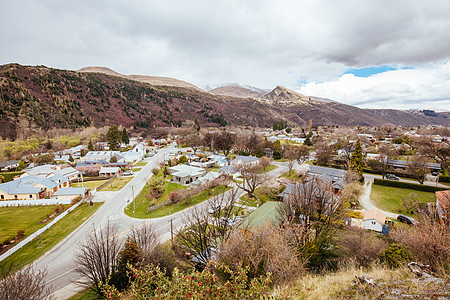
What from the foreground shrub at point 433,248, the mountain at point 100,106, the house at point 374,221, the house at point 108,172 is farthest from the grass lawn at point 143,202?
the mountain at point 100,106

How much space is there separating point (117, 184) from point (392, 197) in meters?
46.5

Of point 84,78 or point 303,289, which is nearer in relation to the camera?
point 303,289

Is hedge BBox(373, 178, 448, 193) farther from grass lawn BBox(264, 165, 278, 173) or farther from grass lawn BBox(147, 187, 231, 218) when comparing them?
grass lawn BBox(147, 187, 231, 218)

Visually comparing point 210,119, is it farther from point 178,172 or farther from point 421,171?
point 421,171

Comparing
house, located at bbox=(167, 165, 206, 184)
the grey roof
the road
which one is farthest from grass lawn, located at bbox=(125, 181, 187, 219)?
the grey roof

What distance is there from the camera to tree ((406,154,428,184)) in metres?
33.6

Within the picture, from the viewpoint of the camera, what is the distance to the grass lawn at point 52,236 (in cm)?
1722

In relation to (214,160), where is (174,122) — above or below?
above

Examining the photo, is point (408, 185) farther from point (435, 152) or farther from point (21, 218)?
point (21, 218)

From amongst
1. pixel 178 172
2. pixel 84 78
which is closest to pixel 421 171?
pixel 178 172

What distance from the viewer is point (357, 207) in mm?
26453

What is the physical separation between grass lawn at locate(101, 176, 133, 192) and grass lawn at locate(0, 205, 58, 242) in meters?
8.33

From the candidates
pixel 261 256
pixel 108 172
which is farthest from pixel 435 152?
pixel 108 172

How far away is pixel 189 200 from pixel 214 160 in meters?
21.5
